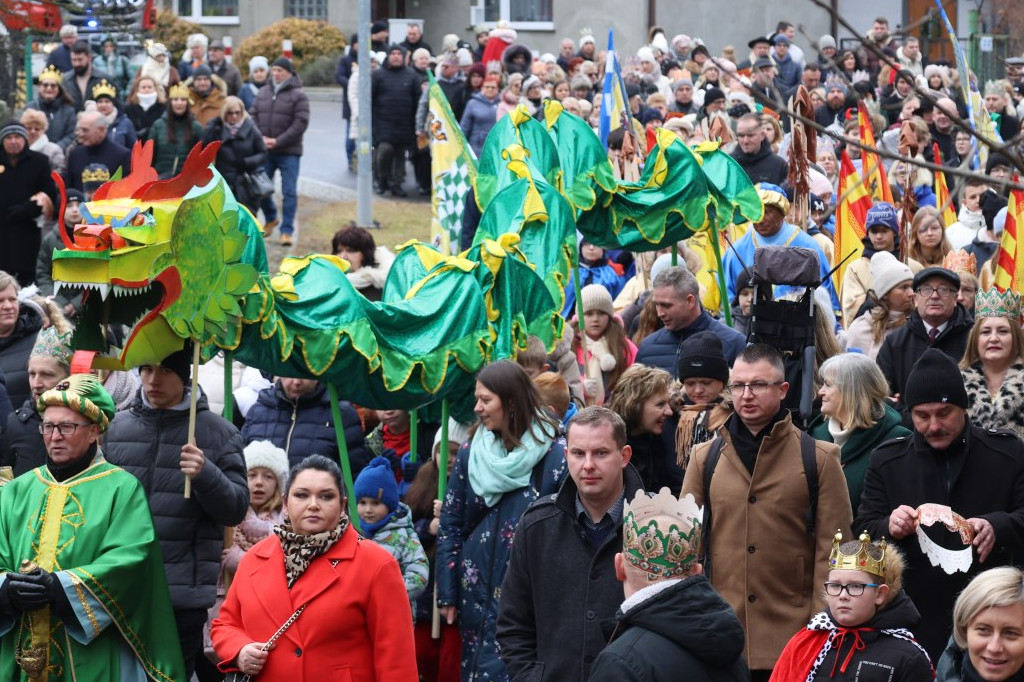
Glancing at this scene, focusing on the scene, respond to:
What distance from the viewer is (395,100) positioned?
21.1 metres

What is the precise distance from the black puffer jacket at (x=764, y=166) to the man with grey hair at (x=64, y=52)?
1053cm

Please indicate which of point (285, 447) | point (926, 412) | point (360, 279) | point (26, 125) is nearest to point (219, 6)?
point (26, 125)

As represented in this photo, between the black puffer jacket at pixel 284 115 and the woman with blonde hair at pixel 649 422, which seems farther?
the black puffer jacket at pixel 284 115

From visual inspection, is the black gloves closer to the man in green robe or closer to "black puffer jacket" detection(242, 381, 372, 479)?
the man in green robe

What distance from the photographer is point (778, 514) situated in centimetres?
622

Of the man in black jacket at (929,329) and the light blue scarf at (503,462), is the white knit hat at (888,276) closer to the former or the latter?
the man in black jacket at (929,329)

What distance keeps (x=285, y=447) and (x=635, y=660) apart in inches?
181

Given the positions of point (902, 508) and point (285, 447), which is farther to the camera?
point (285, 447)

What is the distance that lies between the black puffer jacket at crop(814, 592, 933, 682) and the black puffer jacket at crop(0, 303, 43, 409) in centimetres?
575

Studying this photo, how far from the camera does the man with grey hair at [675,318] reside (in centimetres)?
852

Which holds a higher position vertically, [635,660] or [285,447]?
[635,660]

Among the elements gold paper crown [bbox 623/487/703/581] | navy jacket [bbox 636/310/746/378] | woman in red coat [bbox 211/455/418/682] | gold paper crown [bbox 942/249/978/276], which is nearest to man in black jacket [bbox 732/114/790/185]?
gold paper crown [bbox 942/249/978/276]

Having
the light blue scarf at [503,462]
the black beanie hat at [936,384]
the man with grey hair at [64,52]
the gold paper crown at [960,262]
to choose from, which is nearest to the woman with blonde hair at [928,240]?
the gold paper crown at [960,262]

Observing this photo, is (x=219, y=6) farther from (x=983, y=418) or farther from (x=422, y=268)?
(x=983, y=418)
